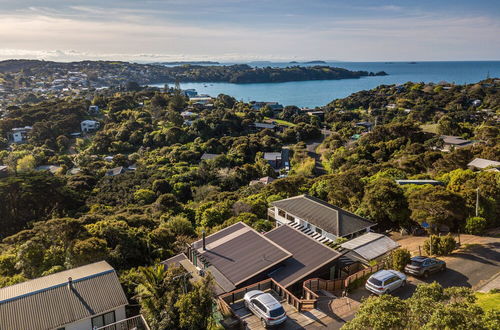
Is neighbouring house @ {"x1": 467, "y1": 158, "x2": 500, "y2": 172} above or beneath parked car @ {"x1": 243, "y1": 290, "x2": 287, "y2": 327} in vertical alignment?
above

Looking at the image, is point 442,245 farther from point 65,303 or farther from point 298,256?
point 65,303

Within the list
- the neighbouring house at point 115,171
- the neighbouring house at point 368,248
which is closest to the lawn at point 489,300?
the neighbouring house at point 368,248

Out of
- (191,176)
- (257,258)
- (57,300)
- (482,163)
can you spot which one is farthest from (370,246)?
(191,176)

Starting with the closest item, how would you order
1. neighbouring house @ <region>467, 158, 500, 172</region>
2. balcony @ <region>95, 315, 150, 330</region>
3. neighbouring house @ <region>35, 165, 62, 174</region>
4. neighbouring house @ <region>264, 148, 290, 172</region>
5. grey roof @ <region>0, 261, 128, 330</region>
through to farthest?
1. grey roof @ <region>0, 261, 128, 330</region>
2. balcony @ <region>95, 315, 150, 330</region>
3. neighbouring house @ <region>467, 158, 500, 172</region>
4. neighbouring house @ <region>35, 165, 62, 174</region>
5. neighbouring house @ <region>264, 148, 290, 172</region>

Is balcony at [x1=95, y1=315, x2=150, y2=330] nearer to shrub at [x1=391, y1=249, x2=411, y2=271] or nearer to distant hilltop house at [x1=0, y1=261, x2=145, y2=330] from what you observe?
distant hilltop house at [x1=0, y1=261, x2=145, y2=330]

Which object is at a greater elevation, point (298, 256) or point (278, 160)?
point (298, 256)

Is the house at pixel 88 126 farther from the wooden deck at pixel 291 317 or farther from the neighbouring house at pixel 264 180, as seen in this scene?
the wooden deck at pixel 291 317

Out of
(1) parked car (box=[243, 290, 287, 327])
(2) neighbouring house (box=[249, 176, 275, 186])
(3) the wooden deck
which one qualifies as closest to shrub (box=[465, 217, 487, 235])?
(3) the wooden deck
